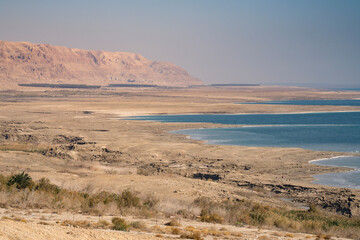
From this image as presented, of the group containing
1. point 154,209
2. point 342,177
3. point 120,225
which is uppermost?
point 120,225

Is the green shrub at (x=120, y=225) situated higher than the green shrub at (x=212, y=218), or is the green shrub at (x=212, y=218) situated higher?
the green shrub at (x=120, y=225)

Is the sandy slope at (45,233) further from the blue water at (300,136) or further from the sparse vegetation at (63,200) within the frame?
the blue water at (300,136)

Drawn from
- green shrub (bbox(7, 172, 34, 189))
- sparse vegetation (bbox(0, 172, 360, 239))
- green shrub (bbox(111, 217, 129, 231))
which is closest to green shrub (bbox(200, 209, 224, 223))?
sparse vegetation (bbox(0, 172, 360, 239))

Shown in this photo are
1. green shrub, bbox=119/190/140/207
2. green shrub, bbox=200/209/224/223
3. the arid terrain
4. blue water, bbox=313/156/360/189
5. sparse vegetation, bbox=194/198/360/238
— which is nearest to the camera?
the arid terrain

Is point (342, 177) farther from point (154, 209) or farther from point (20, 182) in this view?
point (20, 182)

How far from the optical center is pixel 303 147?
130 ft

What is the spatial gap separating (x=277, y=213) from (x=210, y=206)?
2.37 meters

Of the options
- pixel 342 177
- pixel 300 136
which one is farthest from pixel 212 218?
pixel 300 136

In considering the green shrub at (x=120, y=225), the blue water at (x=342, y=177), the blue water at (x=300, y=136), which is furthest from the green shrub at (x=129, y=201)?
the blue water at (x=300, y=136)

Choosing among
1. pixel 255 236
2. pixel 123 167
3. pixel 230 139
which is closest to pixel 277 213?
pixel 255 236

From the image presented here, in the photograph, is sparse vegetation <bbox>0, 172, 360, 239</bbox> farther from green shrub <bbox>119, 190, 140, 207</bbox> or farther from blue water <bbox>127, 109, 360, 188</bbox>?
blue water <bbox>127, 109, 360, 188</bbox>

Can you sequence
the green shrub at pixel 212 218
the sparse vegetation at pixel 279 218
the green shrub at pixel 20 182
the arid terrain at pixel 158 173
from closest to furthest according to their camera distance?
the arid terrain at pixel 158 173 < the sparse vegetation at pixel 279 218 < the green shrub at pixel 212 218 < the green shrub at pixel 20 182

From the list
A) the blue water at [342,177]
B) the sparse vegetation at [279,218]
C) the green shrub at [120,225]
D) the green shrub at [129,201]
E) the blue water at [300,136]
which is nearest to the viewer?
the green shrub at [120,225]

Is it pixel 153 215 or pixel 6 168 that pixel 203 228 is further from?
pixel 6 168
